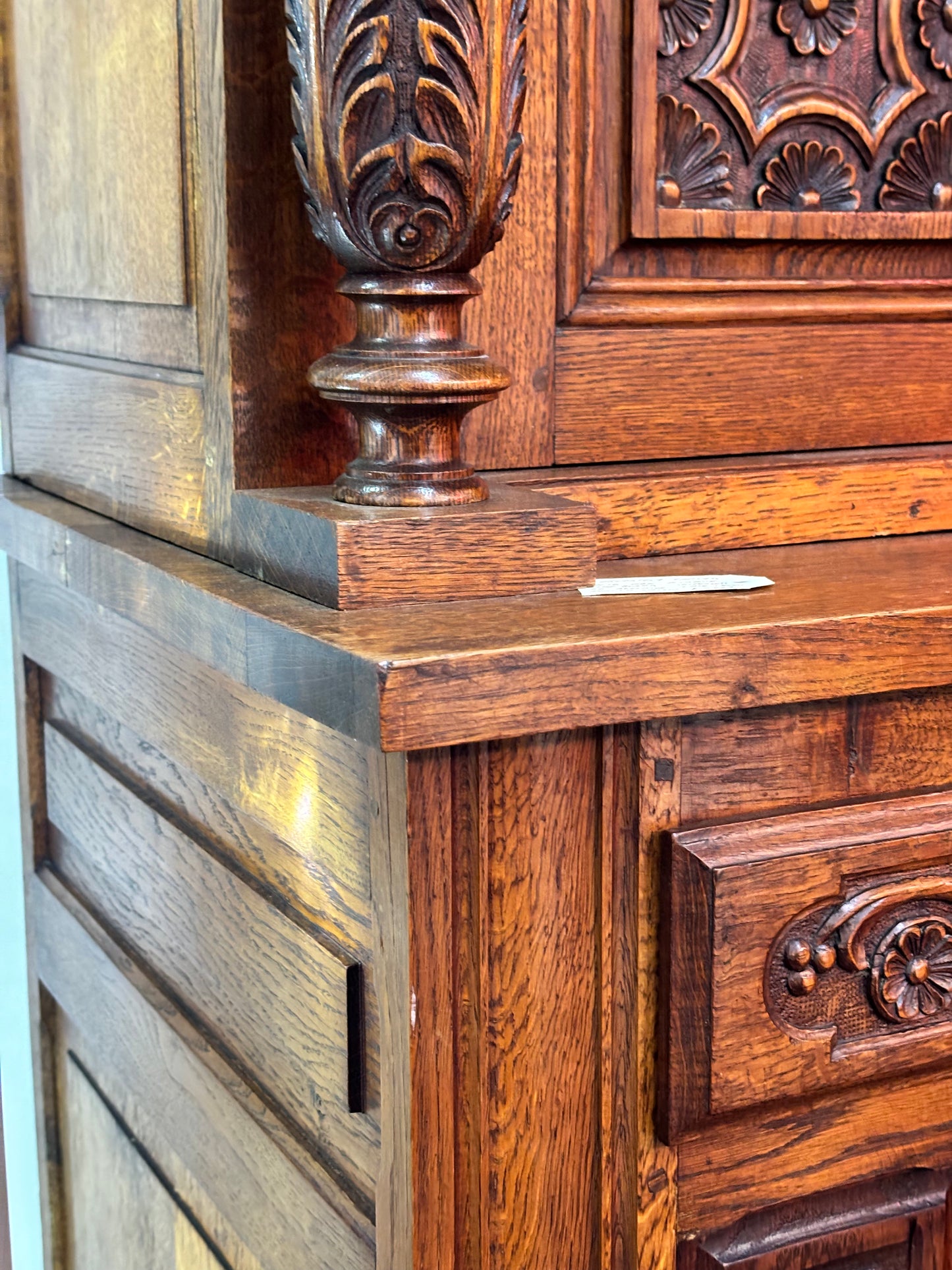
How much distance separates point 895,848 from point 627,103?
1.36 ft

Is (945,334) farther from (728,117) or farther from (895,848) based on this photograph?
(895,848)

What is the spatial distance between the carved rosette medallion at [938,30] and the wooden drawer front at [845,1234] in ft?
2.02

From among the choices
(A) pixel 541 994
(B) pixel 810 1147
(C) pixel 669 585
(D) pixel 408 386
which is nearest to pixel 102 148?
(D) pixel 408 386

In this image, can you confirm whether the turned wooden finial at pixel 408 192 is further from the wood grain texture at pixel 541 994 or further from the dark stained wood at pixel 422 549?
the wood grain texture at pixel 541 994

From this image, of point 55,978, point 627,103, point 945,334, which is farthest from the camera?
point 55,978

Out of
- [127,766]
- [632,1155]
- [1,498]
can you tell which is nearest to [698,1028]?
[632,1155]

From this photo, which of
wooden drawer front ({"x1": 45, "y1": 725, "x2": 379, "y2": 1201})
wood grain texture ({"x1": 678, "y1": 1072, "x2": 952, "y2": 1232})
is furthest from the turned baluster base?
wood grain texture ({"x1": 678, "y1": 1072, "x2": 952, "y2": 1232})

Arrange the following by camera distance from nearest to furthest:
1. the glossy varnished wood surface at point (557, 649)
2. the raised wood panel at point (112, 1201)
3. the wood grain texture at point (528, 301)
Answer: the glossy varnished wood surface at point (557, 649) < the wood grain texture at point (528, 301) < the raised wood panel at point (112, 1201)

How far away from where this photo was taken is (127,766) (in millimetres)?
924

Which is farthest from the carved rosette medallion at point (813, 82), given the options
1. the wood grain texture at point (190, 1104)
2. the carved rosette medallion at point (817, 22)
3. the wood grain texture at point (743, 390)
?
the wood grain texture at point (190, 1104)

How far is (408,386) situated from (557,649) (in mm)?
156

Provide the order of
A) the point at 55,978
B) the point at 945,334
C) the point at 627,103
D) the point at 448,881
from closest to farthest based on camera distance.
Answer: the point at 448,881
the point at 627,103
the point at 945,334
the point at 55,978

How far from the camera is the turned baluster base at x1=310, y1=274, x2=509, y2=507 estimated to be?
Answer: 64 cm

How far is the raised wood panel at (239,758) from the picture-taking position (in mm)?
618
